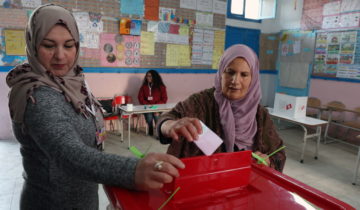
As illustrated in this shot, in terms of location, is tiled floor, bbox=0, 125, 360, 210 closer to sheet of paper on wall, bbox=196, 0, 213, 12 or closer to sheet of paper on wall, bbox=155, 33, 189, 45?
sheet of paper on wall, bbox=155, 33, 189, 45

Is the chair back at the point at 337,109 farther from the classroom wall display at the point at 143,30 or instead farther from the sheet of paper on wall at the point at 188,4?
the sheet of paper on wall at the point at 188,4

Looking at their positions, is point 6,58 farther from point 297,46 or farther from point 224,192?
point 297,46

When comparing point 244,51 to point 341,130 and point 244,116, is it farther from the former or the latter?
point 341,130

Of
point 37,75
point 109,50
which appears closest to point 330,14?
point 109,50

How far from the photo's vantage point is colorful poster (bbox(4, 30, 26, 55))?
3785mm

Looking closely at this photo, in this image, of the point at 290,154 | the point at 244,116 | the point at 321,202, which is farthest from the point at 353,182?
the point at 321,202

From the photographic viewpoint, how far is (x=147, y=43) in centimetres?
480

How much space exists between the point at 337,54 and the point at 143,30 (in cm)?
375

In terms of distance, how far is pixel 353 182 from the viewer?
3.08 metres

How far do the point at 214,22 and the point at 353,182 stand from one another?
390 centimetres

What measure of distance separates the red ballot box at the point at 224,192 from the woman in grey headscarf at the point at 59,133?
50mm

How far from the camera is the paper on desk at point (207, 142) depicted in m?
0.70

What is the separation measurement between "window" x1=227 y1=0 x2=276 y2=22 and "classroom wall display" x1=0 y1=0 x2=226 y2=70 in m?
0.37

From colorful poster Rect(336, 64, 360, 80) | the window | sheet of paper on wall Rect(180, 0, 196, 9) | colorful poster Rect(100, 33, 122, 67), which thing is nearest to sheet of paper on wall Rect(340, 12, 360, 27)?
colorful poster Rect(336, 64, 360, 80)
